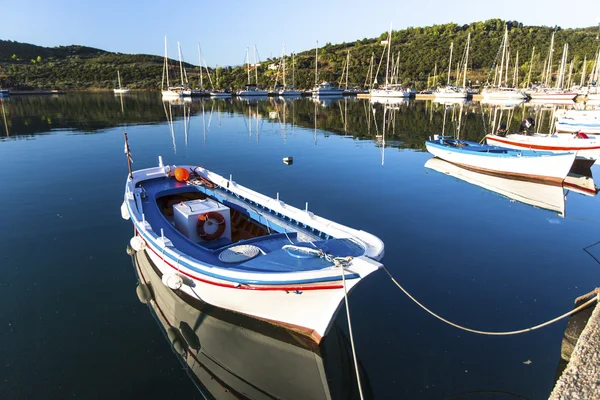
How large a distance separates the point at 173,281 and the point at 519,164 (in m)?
21.2

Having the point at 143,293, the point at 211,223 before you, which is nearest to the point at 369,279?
the point at 211,223

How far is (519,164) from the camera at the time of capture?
22.0 metres

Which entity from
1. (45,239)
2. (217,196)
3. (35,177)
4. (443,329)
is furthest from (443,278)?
(35,177)

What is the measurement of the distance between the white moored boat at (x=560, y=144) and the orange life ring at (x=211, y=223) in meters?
22.0

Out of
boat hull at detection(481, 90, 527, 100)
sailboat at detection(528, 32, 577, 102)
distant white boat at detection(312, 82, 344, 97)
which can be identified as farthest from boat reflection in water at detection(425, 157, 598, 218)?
distant white boat at detection(312, 82, 344, 97)

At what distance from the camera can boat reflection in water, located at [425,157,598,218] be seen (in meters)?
18.3

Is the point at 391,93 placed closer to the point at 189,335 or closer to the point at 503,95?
the point at 503,95

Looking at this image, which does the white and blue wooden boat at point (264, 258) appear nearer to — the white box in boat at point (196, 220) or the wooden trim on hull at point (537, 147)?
the white box in boat at point (196, 220)

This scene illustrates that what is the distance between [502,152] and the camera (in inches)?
910

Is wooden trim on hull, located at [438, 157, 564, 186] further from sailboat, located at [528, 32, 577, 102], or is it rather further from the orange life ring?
sailboat, located at [528, 32, 577, 102]

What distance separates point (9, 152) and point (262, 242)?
28.6 metres

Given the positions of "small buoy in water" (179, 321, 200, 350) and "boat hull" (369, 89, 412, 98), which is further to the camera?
"boat hull" (369, 89, 412, 98)

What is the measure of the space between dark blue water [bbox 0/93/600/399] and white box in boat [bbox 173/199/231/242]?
87.0 inches

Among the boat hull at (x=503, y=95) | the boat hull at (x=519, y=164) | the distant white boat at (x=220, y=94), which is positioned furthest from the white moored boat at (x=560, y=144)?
the distant white boat at (x=220, y=94)
